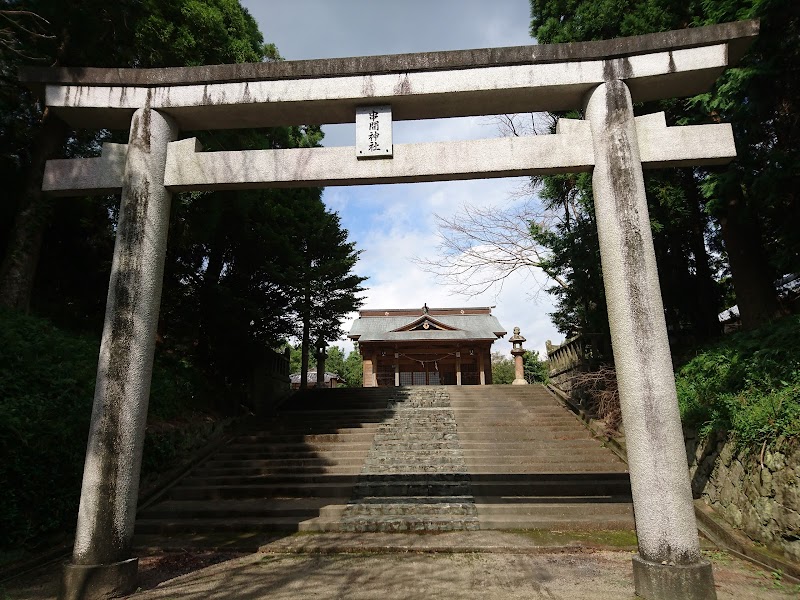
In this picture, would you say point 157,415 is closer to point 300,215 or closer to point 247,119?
point 247,119

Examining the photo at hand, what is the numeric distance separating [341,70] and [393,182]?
1304 millimetres

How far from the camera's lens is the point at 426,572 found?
4.82 metres

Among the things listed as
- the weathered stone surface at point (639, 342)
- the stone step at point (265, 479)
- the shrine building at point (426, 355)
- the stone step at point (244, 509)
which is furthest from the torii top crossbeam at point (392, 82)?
the shrine building at point (426, 355)

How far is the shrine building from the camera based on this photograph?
922 inches

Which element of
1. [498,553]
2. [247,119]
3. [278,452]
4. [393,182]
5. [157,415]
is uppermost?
[247,119]

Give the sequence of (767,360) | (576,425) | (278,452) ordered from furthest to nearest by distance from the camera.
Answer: (576,425) < (278,452) < (767,360)

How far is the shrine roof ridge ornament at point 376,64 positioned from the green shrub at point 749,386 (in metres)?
3.66

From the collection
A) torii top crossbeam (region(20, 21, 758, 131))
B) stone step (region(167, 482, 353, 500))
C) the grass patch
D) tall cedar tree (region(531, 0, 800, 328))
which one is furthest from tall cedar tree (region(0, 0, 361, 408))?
tall cedar tree (region(531, 0, 800, 328))

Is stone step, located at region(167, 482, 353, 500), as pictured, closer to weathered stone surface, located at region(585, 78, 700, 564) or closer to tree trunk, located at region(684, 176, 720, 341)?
weathered stone surface, located at region(585, 78, 700, 564)

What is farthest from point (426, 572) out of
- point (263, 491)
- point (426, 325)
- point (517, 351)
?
point (426, 325)

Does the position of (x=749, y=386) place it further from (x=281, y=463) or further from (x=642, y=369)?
(x=281, y=463)

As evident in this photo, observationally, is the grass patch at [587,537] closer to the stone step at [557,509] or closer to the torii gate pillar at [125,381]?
the stone step at [557,509]

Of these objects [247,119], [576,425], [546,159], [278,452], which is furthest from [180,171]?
[576,425]

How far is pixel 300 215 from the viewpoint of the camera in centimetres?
1512
